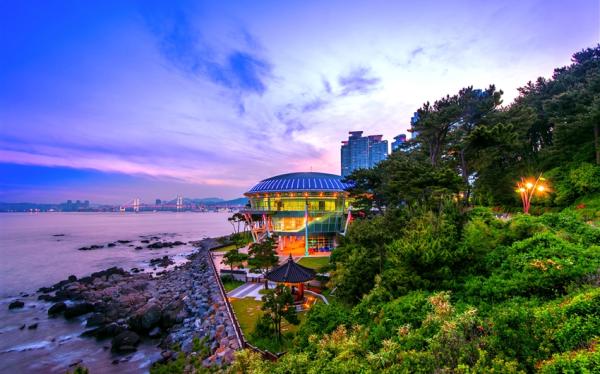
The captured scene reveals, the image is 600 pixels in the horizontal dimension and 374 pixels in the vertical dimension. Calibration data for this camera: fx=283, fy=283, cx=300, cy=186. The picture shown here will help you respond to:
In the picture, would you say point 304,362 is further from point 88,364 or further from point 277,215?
point 277,215

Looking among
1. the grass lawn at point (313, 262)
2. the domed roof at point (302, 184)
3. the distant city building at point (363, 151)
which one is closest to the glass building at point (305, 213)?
the domed roof at point (302, 184)

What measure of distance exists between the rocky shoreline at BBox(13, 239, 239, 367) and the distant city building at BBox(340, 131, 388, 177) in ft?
387

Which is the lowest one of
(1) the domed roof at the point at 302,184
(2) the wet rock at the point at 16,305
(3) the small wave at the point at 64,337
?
(3) the small wave at the point at 64,337

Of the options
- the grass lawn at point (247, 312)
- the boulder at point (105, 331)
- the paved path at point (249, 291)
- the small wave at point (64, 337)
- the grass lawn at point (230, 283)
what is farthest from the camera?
the grass lawn at point (230, 283)

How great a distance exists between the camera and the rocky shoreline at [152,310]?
16281mm

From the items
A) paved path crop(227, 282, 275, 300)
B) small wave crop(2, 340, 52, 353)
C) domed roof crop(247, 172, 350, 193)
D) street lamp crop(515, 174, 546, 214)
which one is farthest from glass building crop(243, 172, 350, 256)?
small wave crop(2, 340, 52, 353)

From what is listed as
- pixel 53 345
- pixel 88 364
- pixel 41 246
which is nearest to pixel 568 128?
pixel 88 364

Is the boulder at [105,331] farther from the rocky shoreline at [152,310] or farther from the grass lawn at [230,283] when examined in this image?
the grass lawn at [230,283]

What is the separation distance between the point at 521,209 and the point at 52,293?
4823cm

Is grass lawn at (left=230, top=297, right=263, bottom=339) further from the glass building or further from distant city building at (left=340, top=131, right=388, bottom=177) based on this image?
distant city building at (left=340, top=131, right=388, bottom=177)

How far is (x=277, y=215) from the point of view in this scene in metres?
39.4

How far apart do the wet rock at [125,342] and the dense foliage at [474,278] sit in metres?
13.0

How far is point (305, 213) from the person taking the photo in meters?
37.7

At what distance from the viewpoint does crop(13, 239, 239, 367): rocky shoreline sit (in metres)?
16.3
